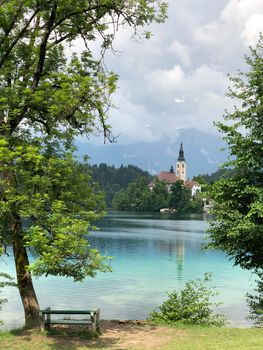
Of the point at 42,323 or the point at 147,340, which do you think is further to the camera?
the point at 42,323

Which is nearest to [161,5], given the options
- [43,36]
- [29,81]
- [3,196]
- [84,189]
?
[43,36]

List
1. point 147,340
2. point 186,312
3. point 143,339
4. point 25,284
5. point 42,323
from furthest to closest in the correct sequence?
point 186,312 < point 25,284 < point 42,323 < point 143,339 < point 147,340

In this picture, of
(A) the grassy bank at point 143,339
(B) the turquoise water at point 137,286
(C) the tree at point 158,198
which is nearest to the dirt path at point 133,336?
(A) the grassy bank at point 143,339

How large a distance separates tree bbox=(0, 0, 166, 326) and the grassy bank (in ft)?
5.89

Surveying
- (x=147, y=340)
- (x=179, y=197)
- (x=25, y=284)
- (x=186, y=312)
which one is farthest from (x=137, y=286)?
(x=179, y=197)

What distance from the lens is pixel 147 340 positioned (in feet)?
43.2

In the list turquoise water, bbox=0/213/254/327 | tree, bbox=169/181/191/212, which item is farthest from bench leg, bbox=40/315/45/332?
tree, bbox=169/181/191/212

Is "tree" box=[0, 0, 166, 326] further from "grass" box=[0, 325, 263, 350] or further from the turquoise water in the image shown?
the turquoise water

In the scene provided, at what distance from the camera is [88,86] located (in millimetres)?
13945

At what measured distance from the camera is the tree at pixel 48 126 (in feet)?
39.9

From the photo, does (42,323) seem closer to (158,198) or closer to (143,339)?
(143,339)

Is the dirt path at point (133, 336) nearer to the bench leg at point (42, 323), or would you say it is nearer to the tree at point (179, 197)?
the bench leg at point (42, 323)

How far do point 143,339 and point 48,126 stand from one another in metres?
7.60

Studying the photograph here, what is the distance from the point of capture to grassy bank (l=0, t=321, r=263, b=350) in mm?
12125
